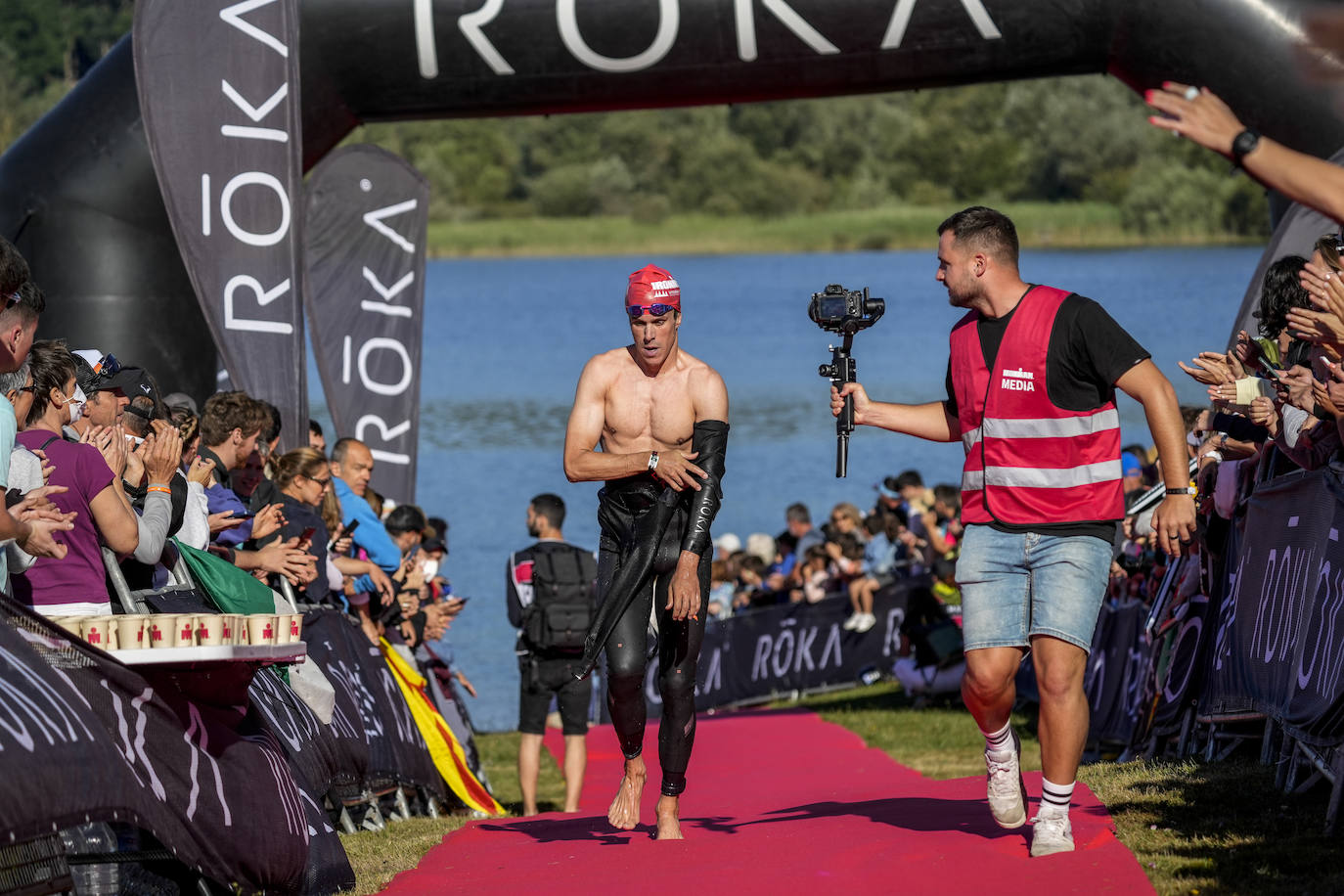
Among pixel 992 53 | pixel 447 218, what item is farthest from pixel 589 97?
pixel 447 218

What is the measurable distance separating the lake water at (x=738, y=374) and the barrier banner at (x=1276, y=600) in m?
11.8

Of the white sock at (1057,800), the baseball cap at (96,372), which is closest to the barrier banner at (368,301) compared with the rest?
the baseball cap at (96,372)

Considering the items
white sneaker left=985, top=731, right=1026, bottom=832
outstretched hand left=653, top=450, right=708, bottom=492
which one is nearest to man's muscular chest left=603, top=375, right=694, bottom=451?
outstretched hand left=653, top=450, right=708, bottom=492

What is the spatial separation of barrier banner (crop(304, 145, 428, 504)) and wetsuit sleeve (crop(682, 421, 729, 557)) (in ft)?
20.4

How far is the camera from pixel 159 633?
16.4 ft

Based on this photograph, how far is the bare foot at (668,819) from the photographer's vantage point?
6609 millimetres

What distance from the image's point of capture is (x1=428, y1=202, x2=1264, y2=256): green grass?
270ft

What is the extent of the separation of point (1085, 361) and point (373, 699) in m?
4.54

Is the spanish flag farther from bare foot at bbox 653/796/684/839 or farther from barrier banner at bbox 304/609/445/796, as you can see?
bare foot at bbox 653/796/684/839

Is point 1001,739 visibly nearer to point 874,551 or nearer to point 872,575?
point 872,575

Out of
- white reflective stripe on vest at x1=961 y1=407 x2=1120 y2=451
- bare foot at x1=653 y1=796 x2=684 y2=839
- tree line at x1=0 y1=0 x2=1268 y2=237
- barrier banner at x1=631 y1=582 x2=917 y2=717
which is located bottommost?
barrier banner at x1=631 y1=582 x2=917 y2=717

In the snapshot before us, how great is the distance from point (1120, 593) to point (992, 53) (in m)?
3.55

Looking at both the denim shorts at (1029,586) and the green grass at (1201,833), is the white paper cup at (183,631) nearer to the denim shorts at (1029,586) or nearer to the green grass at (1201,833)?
the green grass at (1201,833)

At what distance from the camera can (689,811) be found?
8.30 metres
